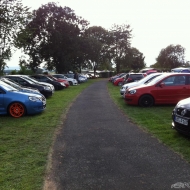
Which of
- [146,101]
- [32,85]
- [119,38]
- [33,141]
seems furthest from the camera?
[119,38]

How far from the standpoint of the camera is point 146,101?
42.1 ft

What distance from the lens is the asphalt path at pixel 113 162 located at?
430 centimetres

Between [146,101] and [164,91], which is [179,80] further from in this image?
[146,101]

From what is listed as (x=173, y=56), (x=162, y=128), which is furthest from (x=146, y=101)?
(x=173, y=56)

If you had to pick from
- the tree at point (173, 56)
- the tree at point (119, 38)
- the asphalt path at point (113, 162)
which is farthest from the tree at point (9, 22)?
the tree at point (173, 56)

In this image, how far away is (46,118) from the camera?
10.2 m

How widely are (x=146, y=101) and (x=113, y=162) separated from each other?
7913 mm

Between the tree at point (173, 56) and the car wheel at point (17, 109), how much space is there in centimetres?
6975

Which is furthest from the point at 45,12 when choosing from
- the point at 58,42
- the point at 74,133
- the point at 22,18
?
the point at 74,133

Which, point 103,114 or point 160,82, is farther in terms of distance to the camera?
point 160,82

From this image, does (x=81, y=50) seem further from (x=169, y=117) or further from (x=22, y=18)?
(x=169, y=117)

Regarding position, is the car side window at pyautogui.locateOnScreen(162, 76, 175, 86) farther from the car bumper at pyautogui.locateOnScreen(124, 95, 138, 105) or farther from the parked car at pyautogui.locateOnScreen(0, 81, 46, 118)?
the parked car at pyautogui.locateOnScreen(0, 81, 46, 118)

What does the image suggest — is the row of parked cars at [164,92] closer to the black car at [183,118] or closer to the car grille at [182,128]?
the black car at [183,118]

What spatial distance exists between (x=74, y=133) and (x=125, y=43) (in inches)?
2408
